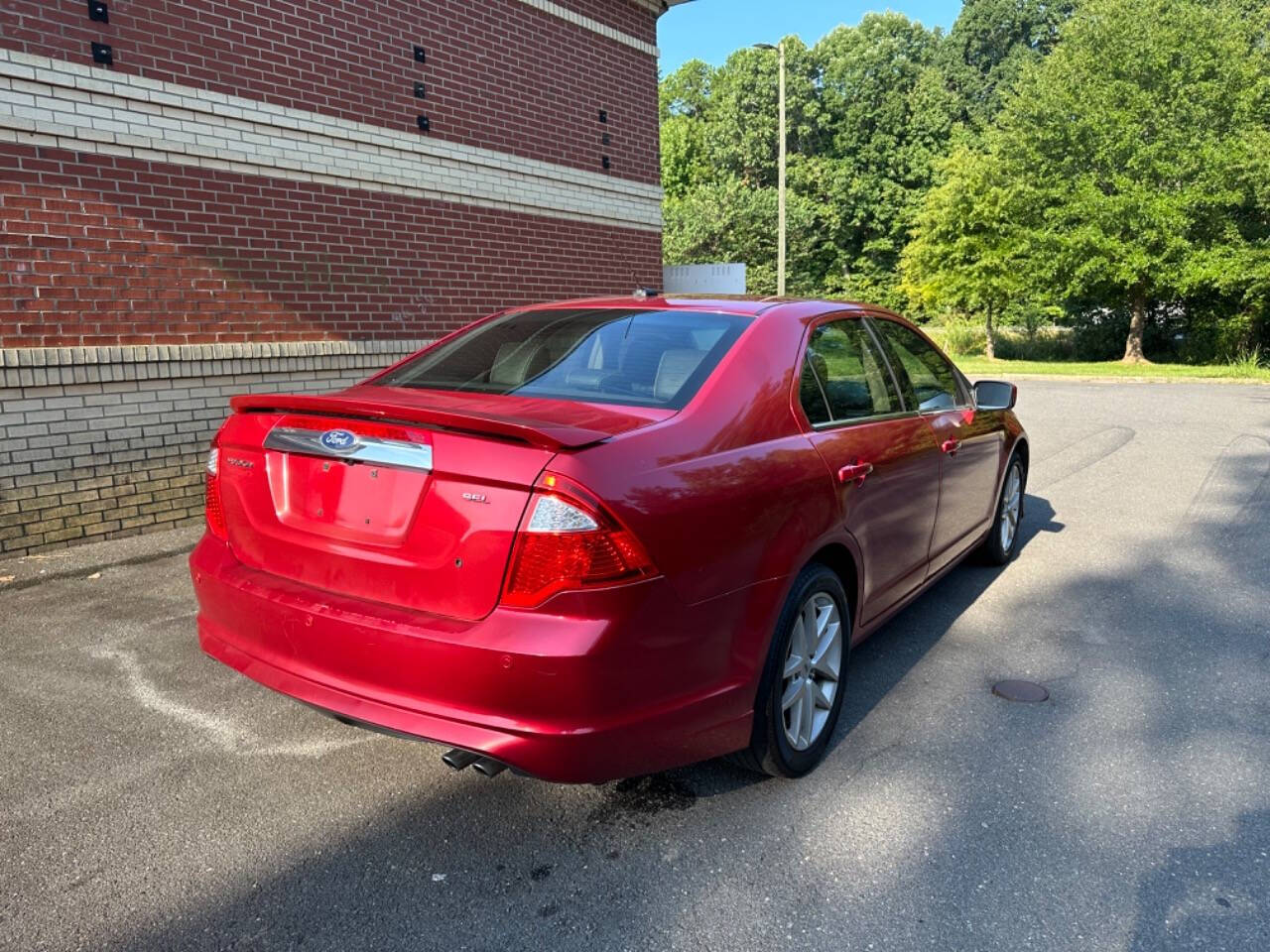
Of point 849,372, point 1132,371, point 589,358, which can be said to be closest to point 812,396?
point 849,372

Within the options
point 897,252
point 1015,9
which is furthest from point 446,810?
point 1015,9

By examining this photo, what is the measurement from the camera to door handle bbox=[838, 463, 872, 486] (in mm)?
3160

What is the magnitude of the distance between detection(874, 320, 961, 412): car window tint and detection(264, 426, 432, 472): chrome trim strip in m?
2.49

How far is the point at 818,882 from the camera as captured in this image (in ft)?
8.07

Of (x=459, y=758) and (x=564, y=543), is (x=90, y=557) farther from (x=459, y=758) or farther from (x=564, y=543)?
(x=564, y=543)

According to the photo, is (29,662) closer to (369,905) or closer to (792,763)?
(369,905)

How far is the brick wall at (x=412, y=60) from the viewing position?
21.2ft

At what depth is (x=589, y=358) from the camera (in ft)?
10.4

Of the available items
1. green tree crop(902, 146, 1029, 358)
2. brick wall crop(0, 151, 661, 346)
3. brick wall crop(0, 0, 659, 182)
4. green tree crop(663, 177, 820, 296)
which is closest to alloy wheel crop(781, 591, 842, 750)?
brick wall crop(0, 151, 661, 346)

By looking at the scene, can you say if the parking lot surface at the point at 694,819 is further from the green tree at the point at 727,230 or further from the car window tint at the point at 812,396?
the green tree at the point at 727,230

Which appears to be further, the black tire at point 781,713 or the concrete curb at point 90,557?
the concrete curb at point 90,557

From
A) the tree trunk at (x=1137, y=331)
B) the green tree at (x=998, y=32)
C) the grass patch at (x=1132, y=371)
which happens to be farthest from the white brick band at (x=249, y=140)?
the green tree at (x=998, y=32)

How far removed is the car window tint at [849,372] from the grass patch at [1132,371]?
719 inches

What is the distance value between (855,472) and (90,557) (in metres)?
5.17
